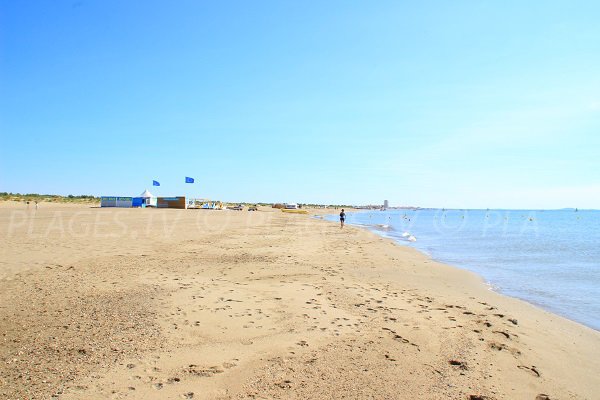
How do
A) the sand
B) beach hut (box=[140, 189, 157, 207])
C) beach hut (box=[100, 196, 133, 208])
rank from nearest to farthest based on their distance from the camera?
the sand, beach hut (box=[100, 196, 133, 208]), beach hut (box=[140, 189, 157, 207])

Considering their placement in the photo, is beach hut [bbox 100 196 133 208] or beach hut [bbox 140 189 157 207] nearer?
beach hut [bbox 100 196 133 208]

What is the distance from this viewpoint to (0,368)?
4121 mm

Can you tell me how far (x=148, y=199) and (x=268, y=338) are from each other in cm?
5801

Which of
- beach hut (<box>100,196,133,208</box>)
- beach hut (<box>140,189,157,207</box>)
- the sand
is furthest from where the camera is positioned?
beach hut (<box>140,189,157,207</box>)

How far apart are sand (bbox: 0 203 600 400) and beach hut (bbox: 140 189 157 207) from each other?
49.8 meters

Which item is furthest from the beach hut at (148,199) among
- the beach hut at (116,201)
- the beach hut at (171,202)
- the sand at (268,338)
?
the sand at (268,338)

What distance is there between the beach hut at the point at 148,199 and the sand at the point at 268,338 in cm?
4982

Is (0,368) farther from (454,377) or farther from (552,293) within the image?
(552,293)

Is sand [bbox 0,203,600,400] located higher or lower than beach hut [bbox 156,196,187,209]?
lower

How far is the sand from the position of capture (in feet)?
13.3

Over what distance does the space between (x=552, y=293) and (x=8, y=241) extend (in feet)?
62.2

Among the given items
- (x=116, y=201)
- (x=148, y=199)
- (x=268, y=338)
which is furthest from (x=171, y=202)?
(x=268, y=338)

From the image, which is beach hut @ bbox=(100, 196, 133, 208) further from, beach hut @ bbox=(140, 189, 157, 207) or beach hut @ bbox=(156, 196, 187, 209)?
beach hut @ bbox=(156, 196, 187, 209)

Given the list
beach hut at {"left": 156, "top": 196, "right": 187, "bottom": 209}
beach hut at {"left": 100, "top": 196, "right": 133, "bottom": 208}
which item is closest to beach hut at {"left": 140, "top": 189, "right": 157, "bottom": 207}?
beach hut at {"left": 156, "top": 196, "right": 187, "bottom": 209}
